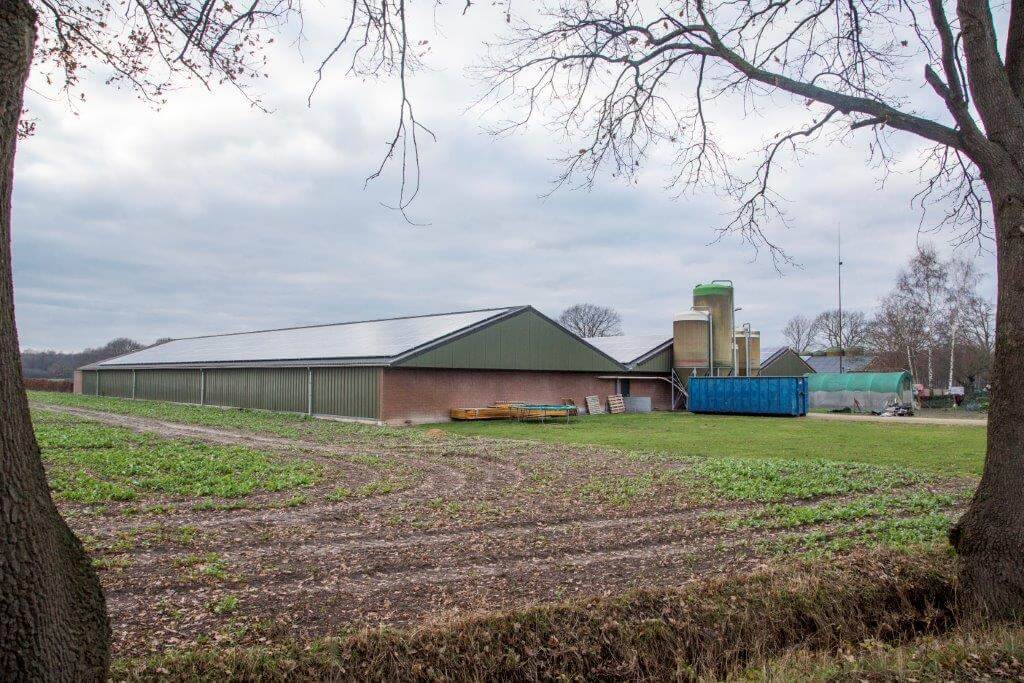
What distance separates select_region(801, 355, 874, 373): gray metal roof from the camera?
6353cm

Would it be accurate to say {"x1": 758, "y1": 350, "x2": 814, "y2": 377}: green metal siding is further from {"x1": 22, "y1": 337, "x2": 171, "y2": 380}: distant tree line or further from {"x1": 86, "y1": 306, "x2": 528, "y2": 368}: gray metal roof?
{"x1": 22, "y1": 337, "x2": 171, "y2": 380}: distant tree line

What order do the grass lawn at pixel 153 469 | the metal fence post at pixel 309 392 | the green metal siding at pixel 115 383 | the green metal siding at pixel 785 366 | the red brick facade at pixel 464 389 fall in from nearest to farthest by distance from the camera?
the grass lawn at pixel 153 469 → the red brick facade at pixel 464 389 → the metal fence post at pixel 309 392 → the green metal siding at pixel 115 383 → the green metal siding at pixel 785 366

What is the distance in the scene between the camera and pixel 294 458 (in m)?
15.8

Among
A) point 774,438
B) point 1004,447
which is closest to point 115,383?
point 774,438

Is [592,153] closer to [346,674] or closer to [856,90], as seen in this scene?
[856,90]

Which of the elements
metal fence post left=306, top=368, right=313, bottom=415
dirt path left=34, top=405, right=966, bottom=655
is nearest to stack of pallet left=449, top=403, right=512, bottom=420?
metal fence post left=306, top=368, right=313, bottom=415

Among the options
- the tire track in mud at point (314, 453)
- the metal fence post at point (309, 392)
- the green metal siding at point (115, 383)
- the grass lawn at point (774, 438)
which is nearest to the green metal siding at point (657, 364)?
the grass lawn at point (774, 438)

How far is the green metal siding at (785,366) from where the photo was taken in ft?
161

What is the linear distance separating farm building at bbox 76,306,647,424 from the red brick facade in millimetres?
46

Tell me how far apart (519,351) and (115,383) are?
32216 mm

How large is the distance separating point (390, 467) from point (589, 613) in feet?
31.0

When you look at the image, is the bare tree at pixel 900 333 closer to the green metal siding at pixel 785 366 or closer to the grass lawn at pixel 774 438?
the green metal siding at pixel 785 366

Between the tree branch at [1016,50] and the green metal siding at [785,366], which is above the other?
the tree branch at [1016,50]

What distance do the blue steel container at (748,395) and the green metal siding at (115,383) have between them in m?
36.9
